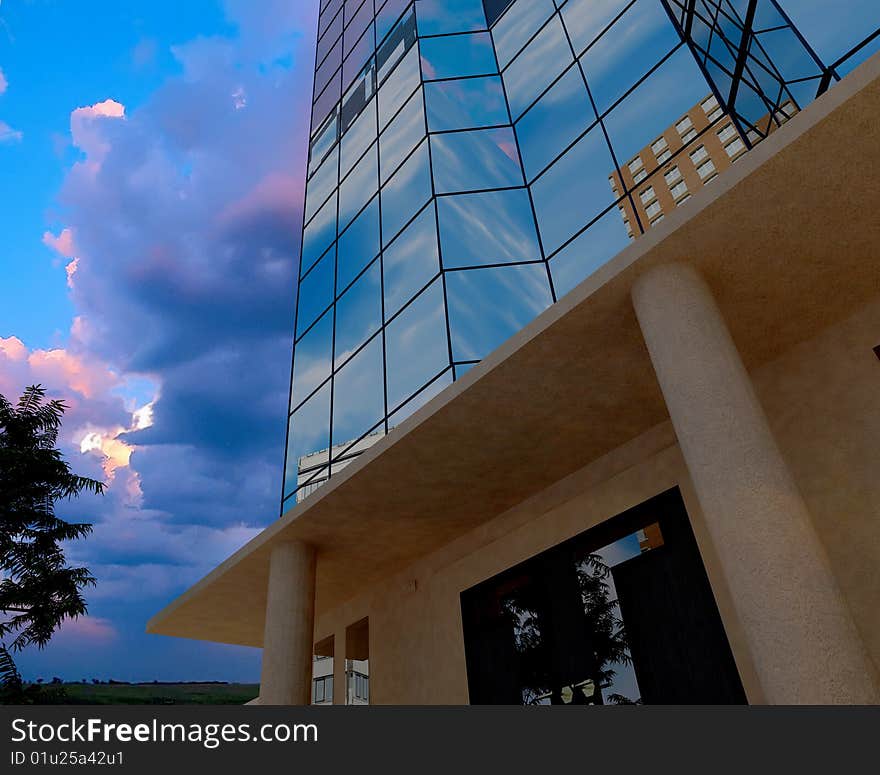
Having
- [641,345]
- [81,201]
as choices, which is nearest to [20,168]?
[81,201]

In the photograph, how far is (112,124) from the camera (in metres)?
45.6

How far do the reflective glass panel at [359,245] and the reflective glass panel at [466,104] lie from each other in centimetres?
325

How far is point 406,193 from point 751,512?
15.2 metres

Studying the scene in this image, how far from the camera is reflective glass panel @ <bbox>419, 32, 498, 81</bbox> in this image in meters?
21.1

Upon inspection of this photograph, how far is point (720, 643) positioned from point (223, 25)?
4679cm

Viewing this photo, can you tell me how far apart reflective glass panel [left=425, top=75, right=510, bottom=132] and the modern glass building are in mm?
98

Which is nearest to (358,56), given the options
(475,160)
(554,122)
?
(475,160)

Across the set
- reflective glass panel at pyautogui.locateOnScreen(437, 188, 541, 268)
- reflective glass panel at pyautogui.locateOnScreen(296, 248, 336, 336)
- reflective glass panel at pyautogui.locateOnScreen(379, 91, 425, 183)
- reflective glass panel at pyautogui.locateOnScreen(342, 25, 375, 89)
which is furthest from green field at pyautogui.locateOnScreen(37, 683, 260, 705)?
reflective glass panel at pyautogui.locateOnScreen(342, 25, 375, 89)

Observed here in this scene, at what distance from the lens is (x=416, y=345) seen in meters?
15.9

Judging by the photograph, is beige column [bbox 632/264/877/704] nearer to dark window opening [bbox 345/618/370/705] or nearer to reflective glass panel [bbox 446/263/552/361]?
reflective glass panel [bbox 446/263/552/361]

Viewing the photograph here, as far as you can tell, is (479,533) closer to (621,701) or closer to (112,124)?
(621,701)

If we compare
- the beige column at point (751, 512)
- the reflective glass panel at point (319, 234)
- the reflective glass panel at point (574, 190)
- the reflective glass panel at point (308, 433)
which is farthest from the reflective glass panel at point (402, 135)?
the beige column at point (751, 512)

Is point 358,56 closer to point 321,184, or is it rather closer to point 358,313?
point 321,184

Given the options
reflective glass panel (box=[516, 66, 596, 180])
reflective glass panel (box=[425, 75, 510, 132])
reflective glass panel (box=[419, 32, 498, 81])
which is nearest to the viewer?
reflective glass panel (box=[516, 66, 596, 180])
